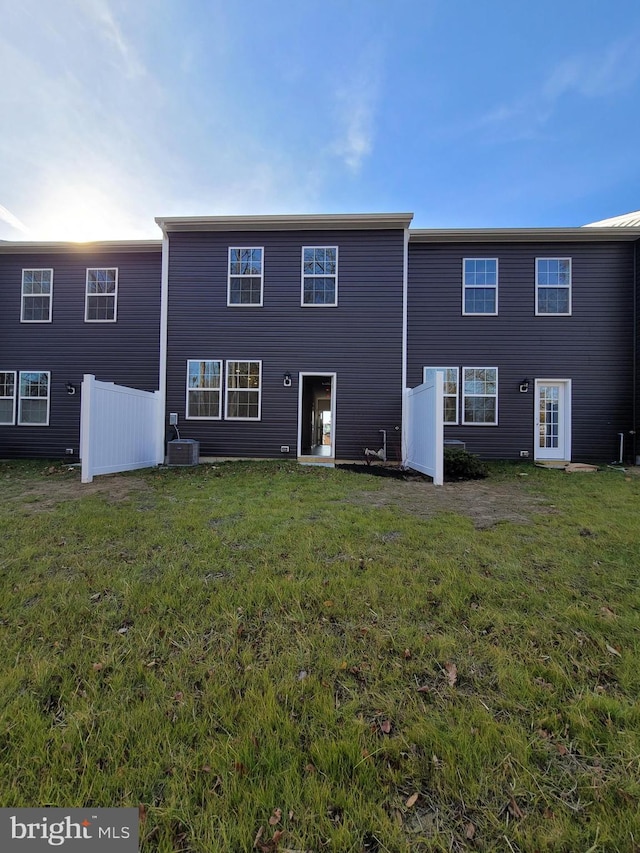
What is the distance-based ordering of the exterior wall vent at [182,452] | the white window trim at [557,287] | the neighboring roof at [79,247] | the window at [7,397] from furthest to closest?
the window at [7,397], the neighboring roof at [79,247], the white window trim at [557,287], the exterior wall vent at [182,452]

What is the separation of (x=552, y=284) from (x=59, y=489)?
40.2 ft

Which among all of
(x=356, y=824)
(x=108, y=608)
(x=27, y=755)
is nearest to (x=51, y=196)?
(x=108, y=608)

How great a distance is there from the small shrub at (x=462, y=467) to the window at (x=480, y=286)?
4.52m

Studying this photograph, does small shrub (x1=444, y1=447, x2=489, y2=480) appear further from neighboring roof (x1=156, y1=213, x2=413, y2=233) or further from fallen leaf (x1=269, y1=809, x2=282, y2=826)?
fallen leaf (x1=269, y1=809, x2=282, y2=826)

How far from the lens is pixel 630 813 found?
1.15 m

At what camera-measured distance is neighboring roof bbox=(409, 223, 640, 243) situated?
9383 millimetres

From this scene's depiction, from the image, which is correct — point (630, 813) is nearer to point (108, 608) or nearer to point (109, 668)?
point (109, 668)

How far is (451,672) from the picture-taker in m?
1.79

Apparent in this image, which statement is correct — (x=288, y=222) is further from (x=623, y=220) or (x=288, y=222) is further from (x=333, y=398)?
(x=623, y=220)

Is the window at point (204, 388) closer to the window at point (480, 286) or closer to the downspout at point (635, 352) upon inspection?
the window at point (480, 286)

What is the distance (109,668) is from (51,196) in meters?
14.4

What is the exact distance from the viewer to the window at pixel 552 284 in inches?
385

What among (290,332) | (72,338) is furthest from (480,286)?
(72,338)

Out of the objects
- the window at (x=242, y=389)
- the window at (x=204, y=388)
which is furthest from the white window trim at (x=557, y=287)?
the window at (x=204, y=388)
